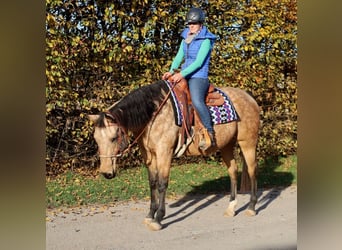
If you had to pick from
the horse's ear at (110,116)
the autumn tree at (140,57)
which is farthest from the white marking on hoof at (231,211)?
the autumn tree at (140,57)

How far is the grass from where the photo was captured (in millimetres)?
5734

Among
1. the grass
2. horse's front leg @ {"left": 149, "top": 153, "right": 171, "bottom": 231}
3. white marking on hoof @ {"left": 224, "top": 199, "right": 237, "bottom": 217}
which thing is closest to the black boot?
horse's front leg @ {"left": 149, "top": 153, "right": 171, "bottom": 231}

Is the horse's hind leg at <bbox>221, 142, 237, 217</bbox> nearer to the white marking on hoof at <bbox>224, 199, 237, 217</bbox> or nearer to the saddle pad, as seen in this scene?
the white marking on hoof at <bbox>224, 199, 237, 217</bbox>

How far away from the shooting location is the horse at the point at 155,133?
3.84 m

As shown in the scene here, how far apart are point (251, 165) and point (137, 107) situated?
1.88 metres

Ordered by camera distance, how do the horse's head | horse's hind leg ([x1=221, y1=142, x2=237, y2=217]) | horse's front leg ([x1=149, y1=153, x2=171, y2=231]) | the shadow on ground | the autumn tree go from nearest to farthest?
the horse's head, horse's front leg ([x1=149, y1=153, x2=171, y2=231]), horse's hind leg ([x1=221, y1=142, x2=237, y2=217]), the shadow on ground, the autumn tree

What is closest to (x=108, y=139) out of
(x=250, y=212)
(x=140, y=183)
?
(x=250, y=212)

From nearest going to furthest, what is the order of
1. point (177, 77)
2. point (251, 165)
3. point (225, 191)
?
point (177, 77) < point (251, 165) < point (225, 191)

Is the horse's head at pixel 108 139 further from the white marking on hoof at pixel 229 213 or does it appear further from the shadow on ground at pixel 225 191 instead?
the white marking on hoof at pixel 229 213

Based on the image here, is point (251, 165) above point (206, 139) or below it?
below

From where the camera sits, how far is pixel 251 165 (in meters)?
5.12

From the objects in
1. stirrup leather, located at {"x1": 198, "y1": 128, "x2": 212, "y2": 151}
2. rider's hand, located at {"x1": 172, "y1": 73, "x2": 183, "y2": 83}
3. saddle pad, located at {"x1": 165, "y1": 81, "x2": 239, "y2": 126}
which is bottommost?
stirrup leather, located at {"x1": 198, "y1": 128, "x2": 212, "y2": 151}

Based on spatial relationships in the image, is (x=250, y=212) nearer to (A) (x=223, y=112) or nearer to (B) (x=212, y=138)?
(B) (x=212, y=138)

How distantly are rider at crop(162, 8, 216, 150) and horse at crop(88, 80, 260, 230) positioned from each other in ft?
0.64
